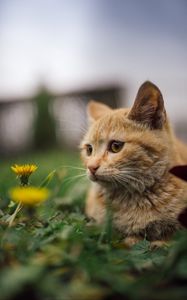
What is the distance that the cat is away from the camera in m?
2.66

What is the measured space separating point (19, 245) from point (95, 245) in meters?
0.28

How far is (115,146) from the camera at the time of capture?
112 inches

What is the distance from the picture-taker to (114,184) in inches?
111

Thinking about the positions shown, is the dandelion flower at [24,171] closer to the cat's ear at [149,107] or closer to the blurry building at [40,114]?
the cat's ear at [149,107]

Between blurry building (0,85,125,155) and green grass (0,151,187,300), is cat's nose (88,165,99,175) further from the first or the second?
blurry building (0,85,125,155)

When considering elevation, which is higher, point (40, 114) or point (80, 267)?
point (80, 267)

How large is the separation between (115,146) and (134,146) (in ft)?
0.42

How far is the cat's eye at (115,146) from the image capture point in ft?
9.26

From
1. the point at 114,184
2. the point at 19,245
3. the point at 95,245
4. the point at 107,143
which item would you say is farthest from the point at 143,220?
the point at 19,245

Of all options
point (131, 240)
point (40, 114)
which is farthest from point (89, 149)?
point (40, 114)

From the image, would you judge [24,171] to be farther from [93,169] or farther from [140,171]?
[140,171]

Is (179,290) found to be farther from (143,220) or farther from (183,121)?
(183,121)

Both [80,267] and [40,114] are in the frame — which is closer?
[80,267]

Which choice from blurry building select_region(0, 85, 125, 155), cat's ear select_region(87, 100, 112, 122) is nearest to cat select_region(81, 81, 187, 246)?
cat's ear select_region(87, 100, 112, 122)
